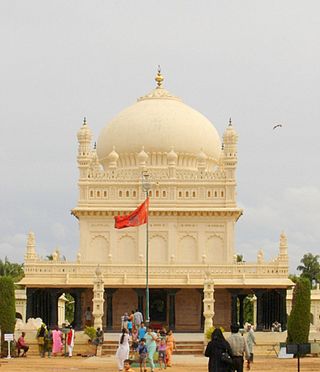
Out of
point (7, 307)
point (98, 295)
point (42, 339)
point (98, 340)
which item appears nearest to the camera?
point (42, 339)

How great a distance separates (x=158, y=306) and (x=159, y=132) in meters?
9.61

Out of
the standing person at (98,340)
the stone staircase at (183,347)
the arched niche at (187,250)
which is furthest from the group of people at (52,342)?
the arched niche at (187,250)

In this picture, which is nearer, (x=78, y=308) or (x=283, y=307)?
(x=283, y=307)

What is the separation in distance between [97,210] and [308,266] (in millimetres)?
38976

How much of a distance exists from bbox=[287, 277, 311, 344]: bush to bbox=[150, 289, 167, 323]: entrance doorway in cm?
1293

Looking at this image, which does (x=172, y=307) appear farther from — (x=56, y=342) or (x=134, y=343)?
(x=134, y=343)

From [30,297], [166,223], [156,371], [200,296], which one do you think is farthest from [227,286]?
[156,371]

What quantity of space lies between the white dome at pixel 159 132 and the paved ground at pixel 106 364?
734 inches

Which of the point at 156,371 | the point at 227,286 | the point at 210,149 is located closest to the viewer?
the point at 156,371

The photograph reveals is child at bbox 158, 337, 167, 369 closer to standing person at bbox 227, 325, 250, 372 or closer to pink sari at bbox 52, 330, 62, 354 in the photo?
pink sari at bbox 52, 330, 62, 354

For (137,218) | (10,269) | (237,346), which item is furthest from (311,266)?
(237,346)

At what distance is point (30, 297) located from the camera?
46500 millimetres

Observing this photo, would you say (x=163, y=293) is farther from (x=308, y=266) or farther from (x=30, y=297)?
(x=308, y=266)

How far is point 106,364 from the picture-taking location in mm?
31578
